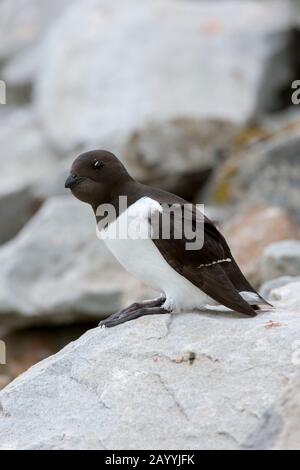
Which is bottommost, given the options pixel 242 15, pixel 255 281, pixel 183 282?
pixel 255 281

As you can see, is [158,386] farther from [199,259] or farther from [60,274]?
[60,274]

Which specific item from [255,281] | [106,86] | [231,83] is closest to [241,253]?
[255,281]

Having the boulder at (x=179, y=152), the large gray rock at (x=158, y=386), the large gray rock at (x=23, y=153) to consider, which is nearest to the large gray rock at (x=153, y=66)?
the large gray rock at (x=23, y=153)

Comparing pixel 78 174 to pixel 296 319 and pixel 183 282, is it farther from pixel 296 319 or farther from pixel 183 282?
Result: pixel 296 319

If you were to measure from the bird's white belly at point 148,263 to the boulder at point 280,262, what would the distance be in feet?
10.4

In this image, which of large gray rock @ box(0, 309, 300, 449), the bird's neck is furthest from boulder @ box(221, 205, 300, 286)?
large gray rock @ box(0, 309, 300, 449)

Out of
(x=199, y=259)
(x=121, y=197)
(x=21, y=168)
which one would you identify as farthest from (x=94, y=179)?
(x=21, y=168)

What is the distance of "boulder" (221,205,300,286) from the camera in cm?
1224

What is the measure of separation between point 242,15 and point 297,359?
12.5m

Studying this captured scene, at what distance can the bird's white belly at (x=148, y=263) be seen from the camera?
272 inches

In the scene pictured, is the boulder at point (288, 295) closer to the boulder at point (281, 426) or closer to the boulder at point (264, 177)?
the boulder at point (281, 426)

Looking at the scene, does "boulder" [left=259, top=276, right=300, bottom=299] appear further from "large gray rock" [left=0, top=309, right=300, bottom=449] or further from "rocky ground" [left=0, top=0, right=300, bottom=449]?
"large gray rock" [left=0, top=309, right=300, bottom=449]

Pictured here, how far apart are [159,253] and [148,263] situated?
4.5 inches

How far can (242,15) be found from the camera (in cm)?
1758
